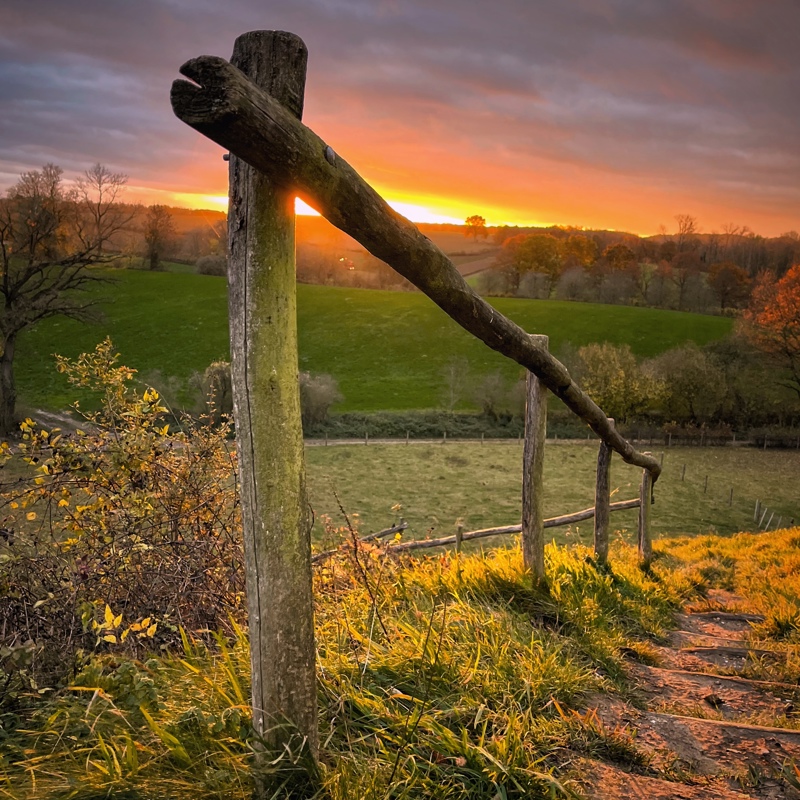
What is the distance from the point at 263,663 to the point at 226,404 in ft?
90.0

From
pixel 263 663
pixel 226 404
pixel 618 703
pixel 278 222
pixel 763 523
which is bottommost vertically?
pixel 763 523

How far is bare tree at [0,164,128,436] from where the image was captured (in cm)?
2566

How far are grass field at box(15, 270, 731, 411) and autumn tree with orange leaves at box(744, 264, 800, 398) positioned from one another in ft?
38.2

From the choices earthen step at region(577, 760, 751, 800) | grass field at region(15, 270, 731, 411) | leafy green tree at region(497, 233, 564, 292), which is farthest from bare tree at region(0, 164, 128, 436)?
leafy green tree at region(497, 233, 564, 292)

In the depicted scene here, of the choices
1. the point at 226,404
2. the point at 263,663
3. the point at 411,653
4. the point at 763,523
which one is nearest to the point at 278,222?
Answer: the point at 263,663

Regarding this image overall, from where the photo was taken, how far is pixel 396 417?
3788 cm

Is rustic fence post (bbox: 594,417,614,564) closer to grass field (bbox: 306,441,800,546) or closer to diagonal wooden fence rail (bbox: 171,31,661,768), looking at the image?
diagonal wooden fence rail (bbox: 171,31,661,768)

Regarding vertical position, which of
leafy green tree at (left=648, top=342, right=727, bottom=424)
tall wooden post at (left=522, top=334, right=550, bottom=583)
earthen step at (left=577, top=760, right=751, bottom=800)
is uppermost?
tall wooden post at (left=522, top=334, right=550, bottom=583)

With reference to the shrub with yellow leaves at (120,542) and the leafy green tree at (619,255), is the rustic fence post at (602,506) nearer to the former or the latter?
the shrub with yellow leaves at (120,542)

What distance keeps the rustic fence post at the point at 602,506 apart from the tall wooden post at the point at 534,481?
142 cm

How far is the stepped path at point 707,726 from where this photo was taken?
2512 millimetres

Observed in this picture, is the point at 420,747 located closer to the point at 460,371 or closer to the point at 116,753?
the point at 116,753

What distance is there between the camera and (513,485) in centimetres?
2647

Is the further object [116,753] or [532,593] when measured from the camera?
[532,593]
